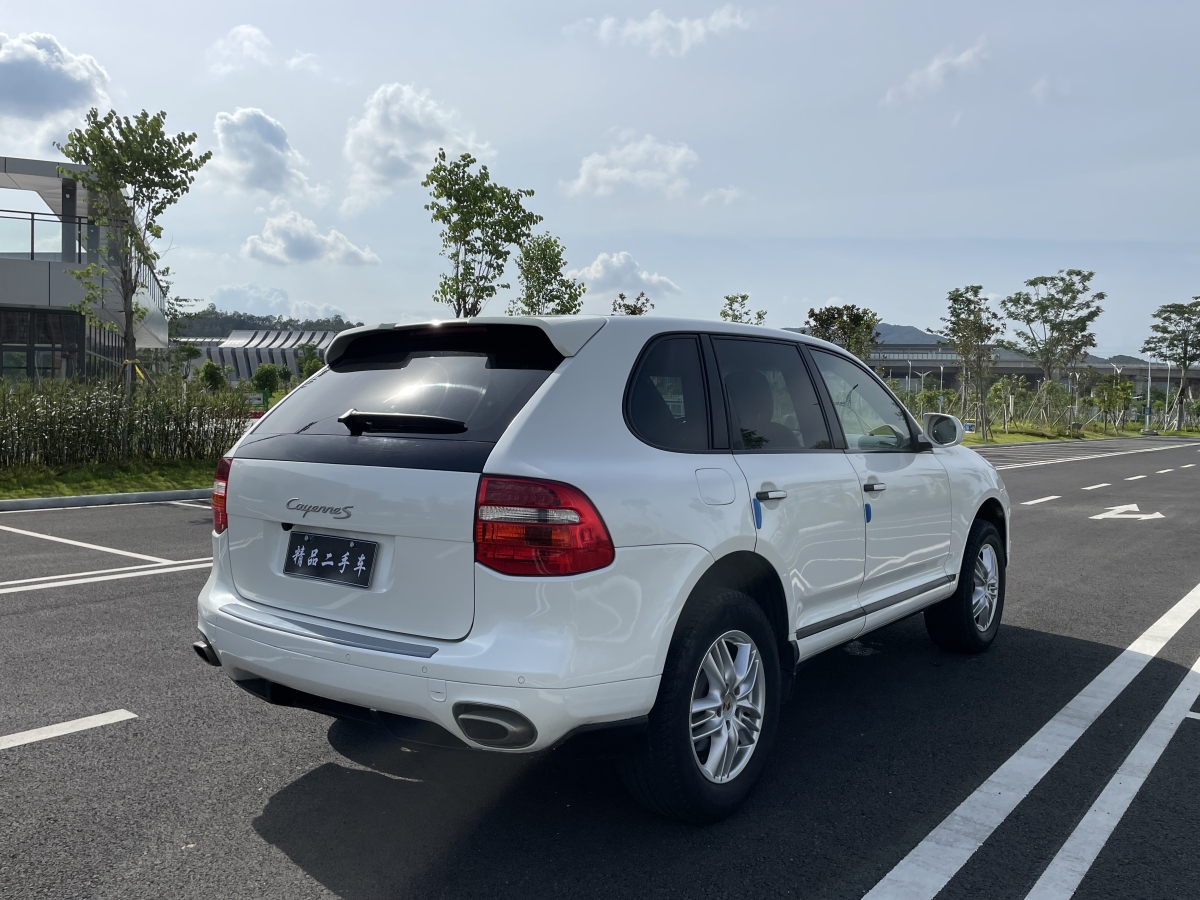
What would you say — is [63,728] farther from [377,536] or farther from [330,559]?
[377,536]

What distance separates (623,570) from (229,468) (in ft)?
5.32

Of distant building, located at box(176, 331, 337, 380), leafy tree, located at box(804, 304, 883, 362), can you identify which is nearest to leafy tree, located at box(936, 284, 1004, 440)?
leafy tree, located at box(804, 304, 883, 362)

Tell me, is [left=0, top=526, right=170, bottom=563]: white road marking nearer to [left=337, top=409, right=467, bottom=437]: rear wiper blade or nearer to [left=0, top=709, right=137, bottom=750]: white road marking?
[left=0, top=709, right=137, bottom=750]: white road marking

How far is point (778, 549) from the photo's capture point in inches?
145

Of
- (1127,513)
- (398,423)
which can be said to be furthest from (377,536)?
(1127,513)

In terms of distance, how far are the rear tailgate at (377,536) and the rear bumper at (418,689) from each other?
11 cm

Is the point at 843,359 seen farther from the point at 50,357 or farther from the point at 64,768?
the point at 50,357

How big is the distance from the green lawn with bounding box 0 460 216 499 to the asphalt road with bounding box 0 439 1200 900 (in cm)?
934

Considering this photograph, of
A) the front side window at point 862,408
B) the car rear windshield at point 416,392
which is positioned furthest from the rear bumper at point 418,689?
the front side window at point 862,408

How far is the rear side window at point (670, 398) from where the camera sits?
3379mm

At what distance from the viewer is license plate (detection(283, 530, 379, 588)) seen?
318 cm

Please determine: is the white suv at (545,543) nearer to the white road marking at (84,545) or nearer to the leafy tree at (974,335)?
the white road marking at (84,545)

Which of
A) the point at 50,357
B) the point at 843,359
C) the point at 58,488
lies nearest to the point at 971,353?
the point at 50,357

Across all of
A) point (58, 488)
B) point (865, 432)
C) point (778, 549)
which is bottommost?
point (58, 488)
